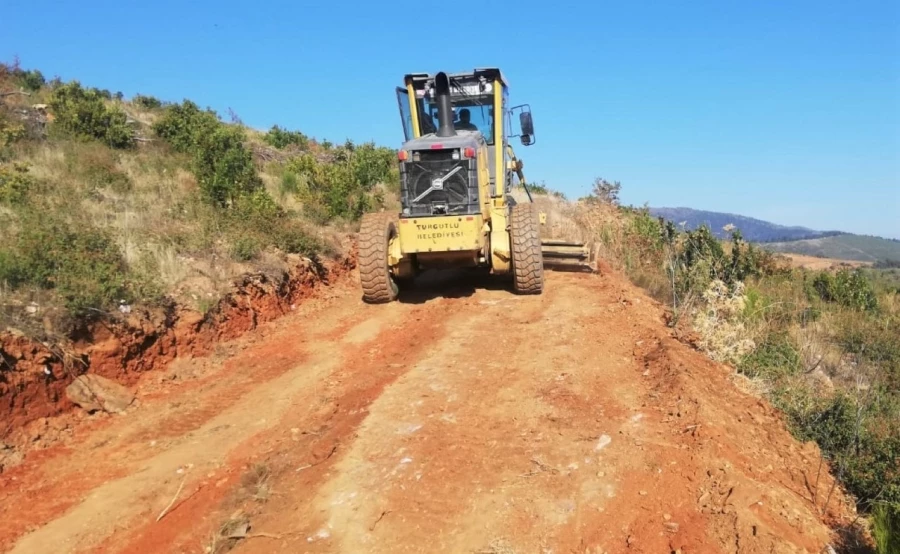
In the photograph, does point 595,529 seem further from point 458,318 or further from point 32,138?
point 32,138

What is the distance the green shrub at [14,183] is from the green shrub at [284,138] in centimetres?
1137

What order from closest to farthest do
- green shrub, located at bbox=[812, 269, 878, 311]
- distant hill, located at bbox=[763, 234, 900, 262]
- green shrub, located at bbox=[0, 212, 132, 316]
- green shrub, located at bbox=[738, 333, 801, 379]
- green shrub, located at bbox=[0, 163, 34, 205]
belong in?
green shrub, located at bbox=[0, 212, 132, 316], green shrub, located at bbox=[738, 333, 801, 379], green shrub, located at bbox=[0, 163, 34, 205], green shrub, located at bbox=[812, 269, 878, 311], distant hill, located at bbox=[763, 234, 900, 262]

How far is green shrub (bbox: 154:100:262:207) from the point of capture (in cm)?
1083

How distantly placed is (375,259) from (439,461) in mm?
4831

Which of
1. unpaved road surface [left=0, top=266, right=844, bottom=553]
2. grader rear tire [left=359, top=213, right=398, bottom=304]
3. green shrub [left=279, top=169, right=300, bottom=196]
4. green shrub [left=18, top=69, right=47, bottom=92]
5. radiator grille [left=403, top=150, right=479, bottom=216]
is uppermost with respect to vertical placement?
green shrub [left=18, top=69, right=47, bottom=92]

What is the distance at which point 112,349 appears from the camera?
632 centimetres

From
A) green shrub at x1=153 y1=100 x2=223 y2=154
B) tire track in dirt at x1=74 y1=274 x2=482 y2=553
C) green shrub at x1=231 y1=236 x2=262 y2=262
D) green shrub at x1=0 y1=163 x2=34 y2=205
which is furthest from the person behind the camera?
green shrub at x1=153 y1=100 x2=223 y2=154

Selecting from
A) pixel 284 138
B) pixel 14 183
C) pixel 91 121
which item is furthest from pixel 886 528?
pixel 284 138

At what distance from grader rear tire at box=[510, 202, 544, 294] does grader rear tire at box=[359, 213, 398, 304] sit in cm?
185

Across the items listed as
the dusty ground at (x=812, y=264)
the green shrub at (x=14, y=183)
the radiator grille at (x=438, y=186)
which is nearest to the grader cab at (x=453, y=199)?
the radiator grille at (x=438, y=186)

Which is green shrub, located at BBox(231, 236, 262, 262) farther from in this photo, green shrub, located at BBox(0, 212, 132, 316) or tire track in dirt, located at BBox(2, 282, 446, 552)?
green shrub, located at BBox(0, 212, 132, 316)

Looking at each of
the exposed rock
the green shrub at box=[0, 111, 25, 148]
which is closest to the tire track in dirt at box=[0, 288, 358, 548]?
the exposed rock

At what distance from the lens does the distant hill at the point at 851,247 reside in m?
50.5

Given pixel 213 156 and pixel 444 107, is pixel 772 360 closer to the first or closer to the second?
pixel 444 107
